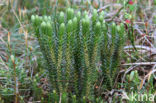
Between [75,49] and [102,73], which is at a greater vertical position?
[75,49]

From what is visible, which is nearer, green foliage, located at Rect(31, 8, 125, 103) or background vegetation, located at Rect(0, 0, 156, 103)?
green foliage, located at Rect(31, 8, 125, 103)

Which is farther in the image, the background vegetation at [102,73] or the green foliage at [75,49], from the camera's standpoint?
the background vegetation at [102,73]

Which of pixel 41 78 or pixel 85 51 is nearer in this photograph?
pixel 85 51

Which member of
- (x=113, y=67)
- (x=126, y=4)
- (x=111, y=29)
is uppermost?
(x=126, y=4)

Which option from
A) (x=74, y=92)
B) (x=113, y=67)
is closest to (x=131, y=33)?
(x=113, y=67)

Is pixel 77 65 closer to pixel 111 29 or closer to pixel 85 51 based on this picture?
pixel 85 51

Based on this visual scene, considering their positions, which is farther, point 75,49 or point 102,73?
point 102,73

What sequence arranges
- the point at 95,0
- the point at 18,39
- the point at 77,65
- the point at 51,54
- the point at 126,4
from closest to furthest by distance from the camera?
the point at 51,54
the point at 77,65
the point at 126,4
the point at 18,39
the point at 95,0

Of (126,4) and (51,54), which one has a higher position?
(126,4)
